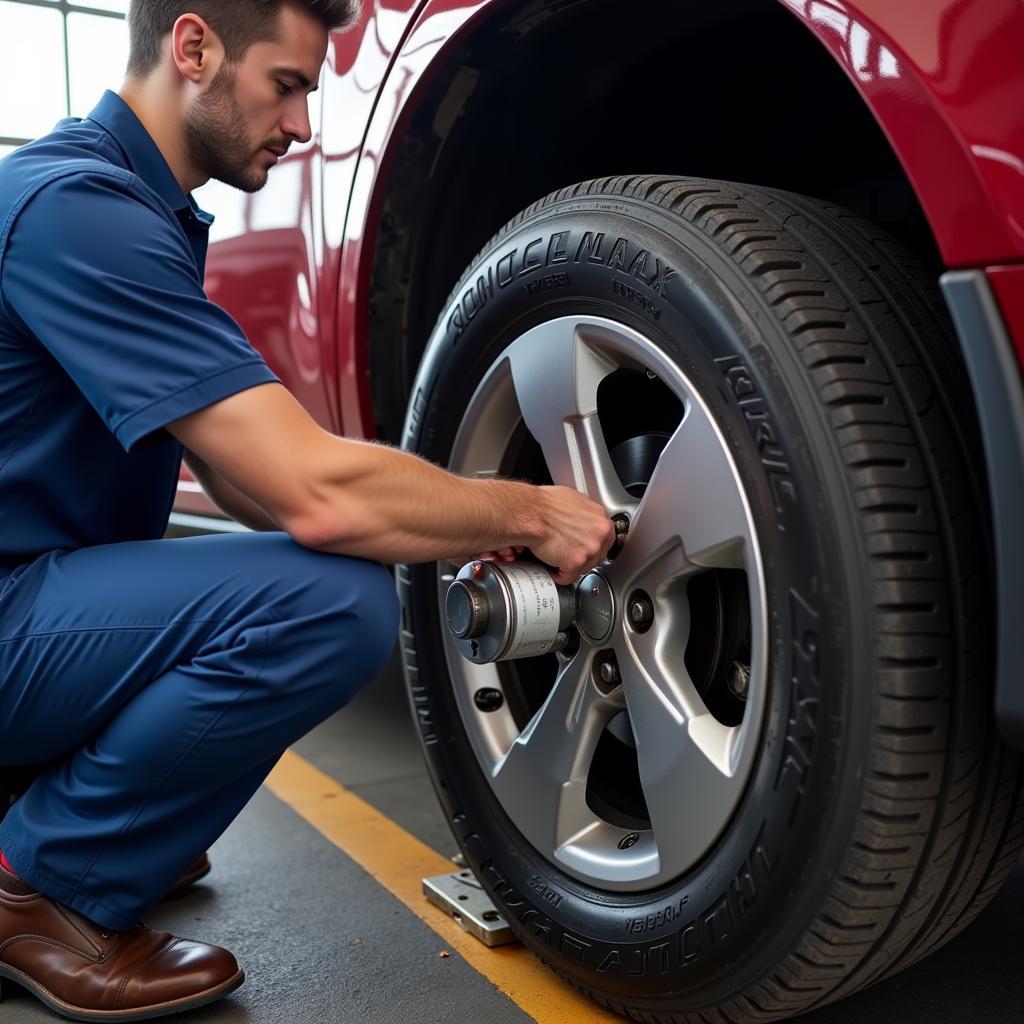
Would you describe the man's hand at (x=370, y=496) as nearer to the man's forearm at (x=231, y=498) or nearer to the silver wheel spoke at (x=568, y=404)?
the silver wheel spoke at (x=568, y=404)

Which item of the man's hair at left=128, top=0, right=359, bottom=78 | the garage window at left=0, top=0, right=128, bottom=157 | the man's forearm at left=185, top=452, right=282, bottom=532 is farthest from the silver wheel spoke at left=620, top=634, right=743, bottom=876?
the garage window at left=0, top=0, right=128, bottom=157

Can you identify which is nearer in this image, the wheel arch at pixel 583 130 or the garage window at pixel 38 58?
the wheel arch at pixel 583 130

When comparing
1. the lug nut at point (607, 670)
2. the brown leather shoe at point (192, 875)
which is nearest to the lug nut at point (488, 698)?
the lug nut at point (607, 670)

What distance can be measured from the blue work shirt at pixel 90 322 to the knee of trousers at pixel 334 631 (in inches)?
9.6

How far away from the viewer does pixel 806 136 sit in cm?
163

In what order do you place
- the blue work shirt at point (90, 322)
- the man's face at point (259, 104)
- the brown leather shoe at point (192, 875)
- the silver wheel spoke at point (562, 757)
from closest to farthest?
the blue work shirt at point (90, 322)
the silver wheel spoke at point (562, 757)
the man's face at point (259, 104)
the brown leather shoe at point (192, 875)

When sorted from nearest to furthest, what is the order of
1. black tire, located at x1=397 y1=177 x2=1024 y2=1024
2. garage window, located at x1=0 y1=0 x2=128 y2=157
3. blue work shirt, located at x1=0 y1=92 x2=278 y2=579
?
black tire, located at x1=397 y1=177 x2=1024 y2=1024 < blue work shirt, located at x1=0 y1=92 x2=278 y2=579 < garage window, located at x1=0 y1=0 x2=128 y2=157

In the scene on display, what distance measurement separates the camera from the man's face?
4.78ft

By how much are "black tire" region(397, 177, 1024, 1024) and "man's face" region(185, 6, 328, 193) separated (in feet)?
1.75

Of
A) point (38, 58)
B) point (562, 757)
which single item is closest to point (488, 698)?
point (562, 757)

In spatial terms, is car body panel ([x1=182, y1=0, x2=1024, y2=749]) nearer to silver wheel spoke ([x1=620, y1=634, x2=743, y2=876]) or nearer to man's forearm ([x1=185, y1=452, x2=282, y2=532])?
man's forearm ([x1=185, y1=452, x2=282, y2=532])

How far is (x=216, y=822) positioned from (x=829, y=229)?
1.00 metres

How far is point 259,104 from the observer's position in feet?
4.87

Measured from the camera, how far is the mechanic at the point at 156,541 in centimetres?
125
